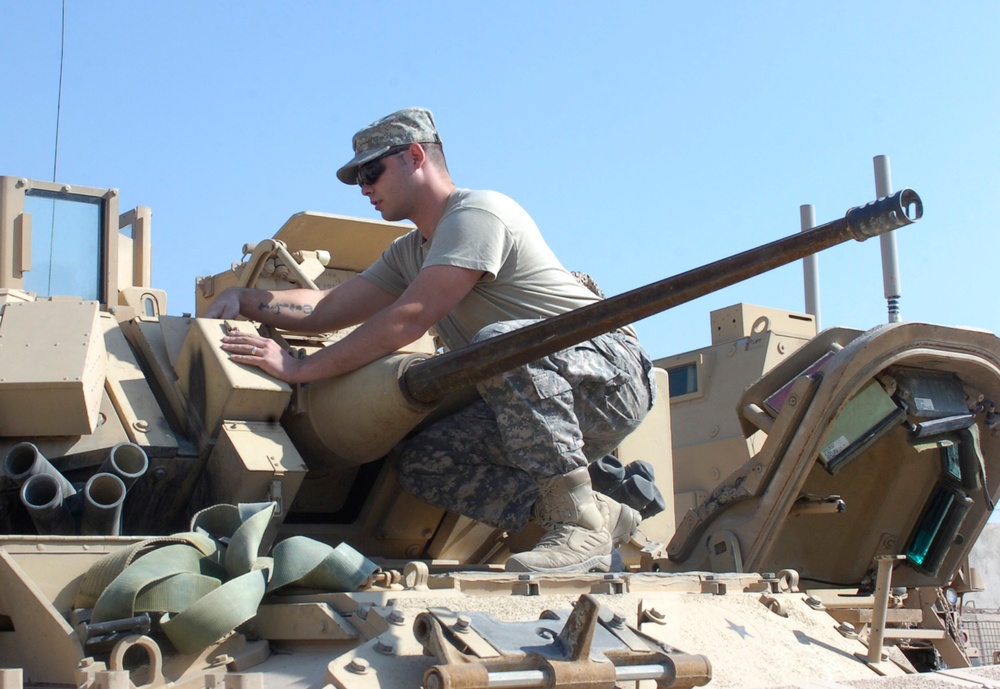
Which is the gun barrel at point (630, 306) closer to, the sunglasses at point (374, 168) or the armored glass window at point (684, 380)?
the sunglasses at point (374, 168)

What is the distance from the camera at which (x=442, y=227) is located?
5.04m

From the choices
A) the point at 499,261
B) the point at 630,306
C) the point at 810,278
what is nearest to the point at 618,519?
the point at 499,261

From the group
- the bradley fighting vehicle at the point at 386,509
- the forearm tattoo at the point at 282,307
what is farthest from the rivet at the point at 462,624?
the forearm tattoo at the point at 282,307

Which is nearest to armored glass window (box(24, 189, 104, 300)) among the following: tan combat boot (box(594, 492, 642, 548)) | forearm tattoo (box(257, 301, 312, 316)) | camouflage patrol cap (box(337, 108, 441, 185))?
forearm tattoo (box(257, 301, 312, 316))

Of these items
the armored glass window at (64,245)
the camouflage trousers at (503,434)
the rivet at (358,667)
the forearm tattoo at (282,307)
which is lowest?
the rivet at (358,667)

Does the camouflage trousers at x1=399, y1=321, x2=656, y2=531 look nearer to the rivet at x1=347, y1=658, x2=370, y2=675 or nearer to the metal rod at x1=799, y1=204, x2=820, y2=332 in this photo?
the rivet at x1=347, y1=658, x2=370, y2=675

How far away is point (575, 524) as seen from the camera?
4.75m

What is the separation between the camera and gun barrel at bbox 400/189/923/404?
3916 millimetres

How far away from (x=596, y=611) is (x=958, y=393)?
3160 mm

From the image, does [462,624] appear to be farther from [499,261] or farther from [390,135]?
[390,135]

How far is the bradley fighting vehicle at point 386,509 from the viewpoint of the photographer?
3613 millimetres

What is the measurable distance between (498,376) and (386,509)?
0.88 metres

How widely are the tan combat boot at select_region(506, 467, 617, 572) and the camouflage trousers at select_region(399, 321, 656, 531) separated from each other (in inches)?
2.6

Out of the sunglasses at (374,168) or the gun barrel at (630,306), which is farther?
the sunglasses at (374,168)
